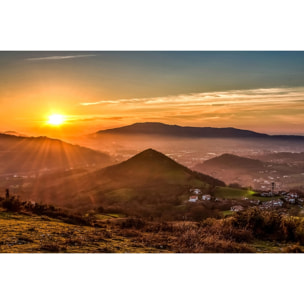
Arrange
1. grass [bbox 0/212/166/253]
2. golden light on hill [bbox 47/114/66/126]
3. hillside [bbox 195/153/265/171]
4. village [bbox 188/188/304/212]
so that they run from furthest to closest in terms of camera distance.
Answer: hillside [bbox 195/153/265/171], golden light on hill [bbox 47/114/66/126], village [bbox 188/188/304/212], grass [bbox 0/212/166/253]

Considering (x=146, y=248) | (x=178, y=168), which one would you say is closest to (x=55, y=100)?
(x=178, y=168)

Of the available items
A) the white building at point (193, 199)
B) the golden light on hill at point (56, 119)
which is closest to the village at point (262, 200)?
the white building at point (193, 199)

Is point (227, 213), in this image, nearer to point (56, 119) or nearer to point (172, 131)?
point (172, 131)

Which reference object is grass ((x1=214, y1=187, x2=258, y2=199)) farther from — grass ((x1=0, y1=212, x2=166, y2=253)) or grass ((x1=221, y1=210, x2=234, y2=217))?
grass ((x1=0, y1=212, x2=166, y2=253))

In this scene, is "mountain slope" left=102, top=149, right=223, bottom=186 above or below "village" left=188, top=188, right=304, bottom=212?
above

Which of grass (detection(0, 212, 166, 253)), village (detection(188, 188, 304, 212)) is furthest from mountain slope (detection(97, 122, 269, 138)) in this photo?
grass (detection(0, 212, 166, 253))

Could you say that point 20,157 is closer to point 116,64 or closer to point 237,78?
point 116,64

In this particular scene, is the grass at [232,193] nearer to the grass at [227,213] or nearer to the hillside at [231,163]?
the grass at [227,213]
